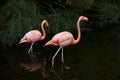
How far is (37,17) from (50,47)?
137 cm

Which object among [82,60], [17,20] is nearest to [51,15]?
[17,20]

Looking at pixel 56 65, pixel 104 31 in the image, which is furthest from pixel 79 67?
pixel 104 31

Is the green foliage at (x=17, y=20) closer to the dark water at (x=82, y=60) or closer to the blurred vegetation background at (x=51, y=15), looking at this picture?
the blurred vegetation background at (x=51, y=15)

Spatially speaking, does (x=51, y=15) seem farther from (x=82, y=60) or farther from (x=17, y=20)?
(x=82, y=60)

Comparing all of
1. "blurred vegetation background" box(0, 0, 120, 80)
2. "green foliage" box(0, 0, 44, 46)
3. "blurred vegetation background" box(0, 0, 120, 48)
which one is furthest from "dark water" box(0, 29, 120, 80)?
"blurred vegetation background" box(0, 0, 120, 48)

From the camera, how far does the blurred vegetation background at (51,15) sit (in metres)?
11.4

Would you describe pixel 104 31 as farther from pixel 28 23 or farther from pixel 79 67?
pixel 79 67

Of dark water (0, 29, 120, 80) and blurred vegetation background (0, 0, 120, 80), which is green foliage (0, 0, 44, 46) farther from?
dark water (0, 29, 120, 80)

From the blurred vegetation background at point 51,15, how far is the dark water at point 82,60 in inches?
25.4

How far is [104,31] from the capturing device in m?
13.0

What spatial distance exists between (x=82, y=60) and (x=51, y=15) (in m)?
3.68

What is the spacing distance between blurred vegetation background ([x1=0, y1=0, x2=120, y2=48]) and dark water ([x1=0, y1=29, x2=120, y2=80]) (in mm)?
644

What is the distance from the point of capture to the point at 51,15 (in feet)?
41.2

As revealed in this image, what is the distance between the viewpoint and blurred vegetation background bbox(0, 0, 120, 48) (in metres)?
11.4
